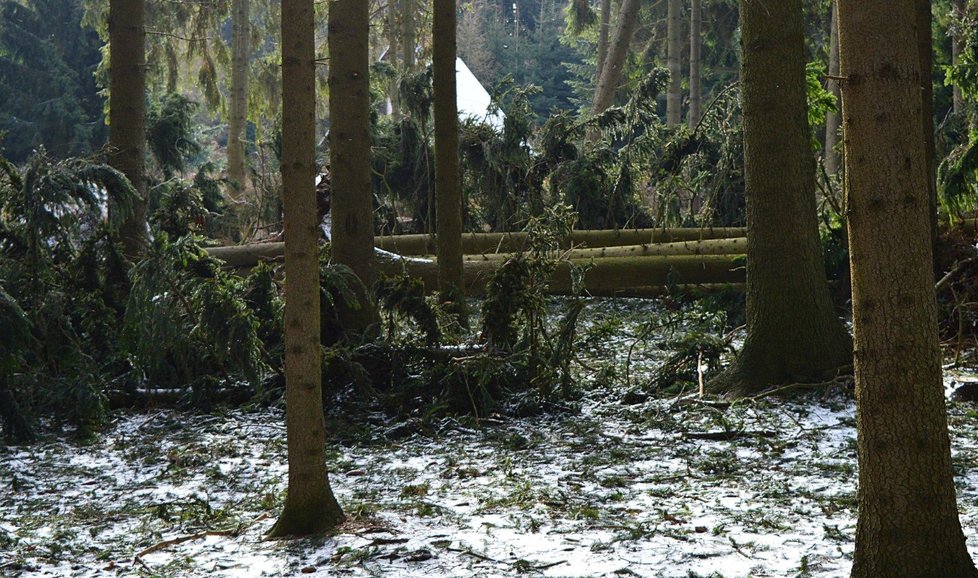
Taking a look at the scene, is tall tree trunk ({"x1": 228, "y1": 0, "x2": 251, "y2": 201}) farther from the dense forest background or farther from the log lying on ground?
the log lying on ground

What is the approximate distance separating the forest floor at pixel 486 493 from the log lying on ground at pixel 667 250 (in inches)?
164

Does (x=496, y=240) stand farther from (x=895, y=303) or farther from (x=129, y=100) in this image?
(x=895, y=303)

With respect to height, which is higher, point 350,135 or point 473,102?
point 473,102

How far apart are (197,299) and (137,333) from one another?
2.89 ft

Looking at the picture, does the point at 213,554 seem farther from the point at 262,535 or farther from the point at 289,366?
the point at 289,366

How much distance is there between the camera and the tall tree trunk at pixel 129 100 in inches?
343

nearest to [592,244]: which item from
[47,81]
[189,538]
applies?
[189,538]

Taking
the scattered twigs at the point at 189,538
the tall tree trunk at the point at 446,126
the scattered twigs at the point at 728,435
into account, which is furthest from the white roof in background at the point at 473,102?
the scattered twigs at the point at 189,538

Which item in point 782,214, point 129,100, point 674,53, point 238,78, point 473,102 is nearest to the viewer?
point 782,214

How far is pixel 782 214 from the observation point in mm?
6656

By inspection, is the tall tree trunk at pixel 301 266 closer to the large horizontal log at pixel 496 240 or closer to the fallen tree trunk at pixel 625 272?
the fallen tree trunk at pixel 625 272

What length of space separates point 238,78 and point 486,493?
634 inches

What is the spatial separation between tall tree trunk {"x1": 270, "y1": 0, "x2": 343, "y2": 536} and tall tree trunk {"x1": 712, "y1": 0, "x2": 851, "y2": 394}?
3485mm

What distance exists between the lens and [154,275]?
701 centimetres
